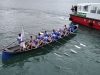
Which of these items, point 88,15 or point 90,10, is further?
point 88,15

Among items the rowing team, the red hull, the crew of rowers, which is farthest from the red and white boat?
the crew of rowers

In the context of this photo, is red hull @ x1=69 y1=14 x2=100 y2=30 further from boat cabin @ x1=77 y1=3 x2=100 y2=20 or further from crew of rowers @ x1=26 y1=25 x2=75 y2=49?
crew of rowers @ x1=26 y1=25 x2=75 y2=49

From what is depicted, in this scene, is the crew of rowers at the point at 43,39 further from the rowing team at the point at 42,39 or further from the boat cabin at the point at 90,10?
the boat cabin at the point at 90,10

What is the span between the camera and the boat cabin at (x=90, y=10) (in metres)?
33.8

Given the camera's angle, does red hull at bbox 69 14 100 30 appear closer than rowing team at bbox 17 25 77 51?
No

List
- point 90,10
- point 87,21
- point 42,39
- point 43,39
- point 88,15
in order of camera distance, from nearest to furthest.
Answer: point 42,39, point 43,39, point 90,10, point 88,15, point 87,21

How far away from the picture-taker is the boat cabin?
33.8 m

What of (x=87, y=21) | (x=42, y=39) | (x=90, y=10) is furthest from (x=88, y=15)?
(x=42, y=39)

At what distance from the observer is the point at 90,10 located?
117ft

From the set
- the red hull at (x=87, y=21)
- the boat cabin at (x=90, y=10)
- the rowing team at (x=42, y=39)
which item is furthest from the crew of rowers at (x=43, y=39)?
the boat cabin at (x=90, y=10)

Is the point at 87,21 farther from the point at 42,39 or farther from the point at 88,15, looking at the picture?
the point at 42,39

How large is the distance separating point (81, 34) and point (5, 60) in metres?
19.0

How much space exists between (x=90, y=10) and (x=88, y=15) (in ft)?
4.27

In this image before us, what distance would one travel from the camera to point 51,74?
17391 millimetres
